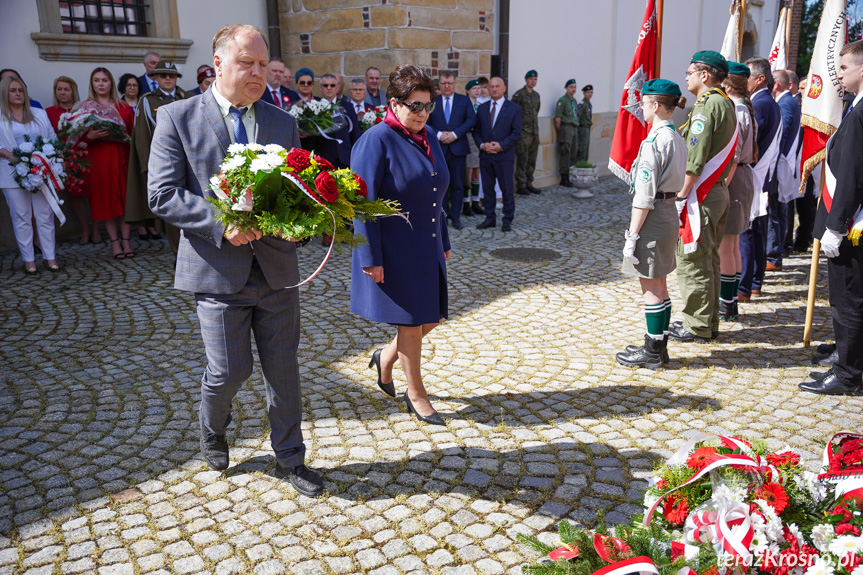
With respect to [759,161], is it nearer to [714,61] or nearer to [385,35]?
[714,61]

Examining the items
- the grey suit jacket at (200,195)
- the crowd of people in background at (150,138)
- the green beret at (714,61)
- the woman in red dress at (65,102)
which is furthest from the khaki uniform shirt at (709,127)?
the woman in red dress at (65,102)

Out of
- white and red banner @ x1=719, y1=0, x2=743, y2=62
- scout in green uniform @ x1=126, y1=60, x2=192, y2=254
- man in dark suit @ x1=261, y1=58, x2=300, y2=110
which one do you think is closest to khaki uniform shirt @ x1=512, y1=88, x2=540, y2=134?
man in dark suit @ x1=261, y1=58, x2=300, y2=110

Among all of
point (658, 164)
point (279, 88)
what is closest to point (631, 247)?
point (658, 164)

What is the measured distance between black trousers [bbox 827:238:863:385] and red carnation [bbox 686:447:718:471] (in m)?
2.83

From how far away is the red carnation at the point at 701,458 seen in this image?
235 centimetres

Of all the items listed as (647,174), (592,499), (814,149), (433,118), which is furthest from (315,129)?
(592,499)

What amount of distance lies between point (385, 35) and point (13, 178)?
5929 millimetres

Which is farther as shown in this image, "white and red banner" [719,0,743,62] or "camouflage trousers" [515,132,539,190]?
"camouflage trousers" [515,132,539,190]

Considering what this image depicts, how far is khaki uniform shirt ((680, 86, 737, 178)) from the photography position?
5375mm

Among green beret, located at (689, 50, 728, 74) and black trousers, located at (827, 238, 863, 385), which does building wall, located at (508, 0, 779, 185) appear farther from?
black trousers, located at (827, 238, 863, 385)

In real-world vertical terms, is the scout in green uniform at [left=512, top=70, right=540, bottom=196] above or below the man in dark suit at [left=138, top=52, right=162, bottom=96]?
below

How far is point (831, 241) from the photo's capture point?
179 inches

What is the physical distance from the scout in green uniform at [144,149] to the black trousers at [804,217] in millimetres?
7273

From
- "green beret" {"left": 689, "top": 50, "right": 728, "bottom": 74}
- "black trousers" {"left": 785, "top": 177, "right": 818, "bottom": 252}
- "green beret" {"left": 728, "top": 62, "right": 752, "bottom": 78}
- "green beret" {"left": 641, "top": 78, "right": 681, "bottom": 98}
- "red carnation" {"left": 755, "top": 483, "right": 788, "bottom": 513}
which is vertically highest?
"green beret" {"left": 689, "top": 50, "right": 728, "bottom": 74}
